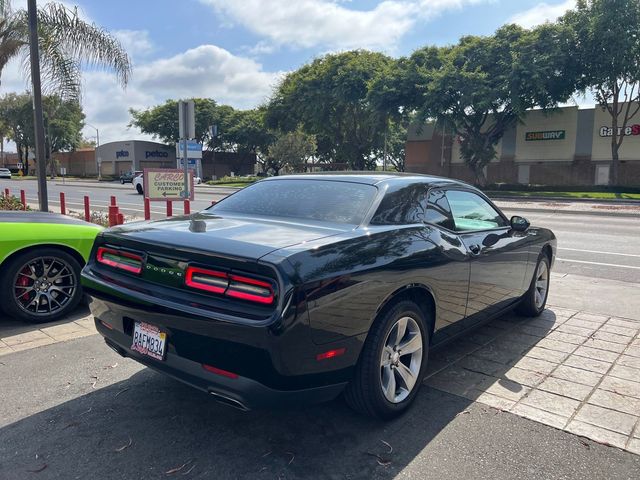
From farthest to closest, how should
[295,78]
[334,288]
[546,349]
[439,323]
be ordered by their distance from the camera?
[295,78]
[546,349]
[439,323]
[334,288]

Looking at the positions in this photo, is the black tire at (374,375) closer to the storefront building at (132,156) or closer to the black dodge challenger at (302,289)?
the black dodge challenger at (302,289)

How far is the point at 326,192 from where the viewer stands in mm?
3766

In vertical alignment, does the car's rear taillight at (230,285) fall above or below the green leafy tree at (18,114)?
below

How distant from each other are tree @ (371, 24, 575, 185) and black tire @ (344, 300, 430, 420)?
1214 inches

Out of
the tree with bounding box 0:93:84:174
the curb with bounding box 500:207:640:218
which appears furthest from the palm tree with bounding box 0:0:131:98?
the tree with bounding box 0:93:84:174

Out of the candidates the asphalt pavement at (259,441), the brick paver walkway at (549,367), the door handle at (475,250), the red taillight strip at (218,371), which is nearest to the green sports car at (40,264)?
the brick paver walkway at (549,367)

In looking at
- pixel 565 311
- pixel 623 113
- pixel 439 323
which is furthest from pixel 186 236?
pixel 623 113

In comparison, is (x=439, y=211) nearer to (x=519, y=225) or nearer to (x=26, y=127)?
(x=519, y=225)

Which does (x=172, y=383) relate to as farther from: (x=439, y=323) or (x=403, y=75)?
(x=403, y=75)

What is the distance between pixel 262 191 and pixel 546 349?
285 cm

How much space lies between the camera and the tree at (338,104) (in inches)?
1598

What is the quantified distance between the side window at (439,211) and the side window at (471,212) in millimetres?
79

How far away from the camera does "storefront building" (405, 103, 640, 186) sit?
36.3m

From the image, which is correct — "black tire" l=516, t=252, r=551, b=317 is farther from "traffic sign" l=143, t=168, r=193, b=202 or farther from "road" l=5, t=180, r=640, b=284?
"traffic sign" l=143, t=168, r=193, b=202
